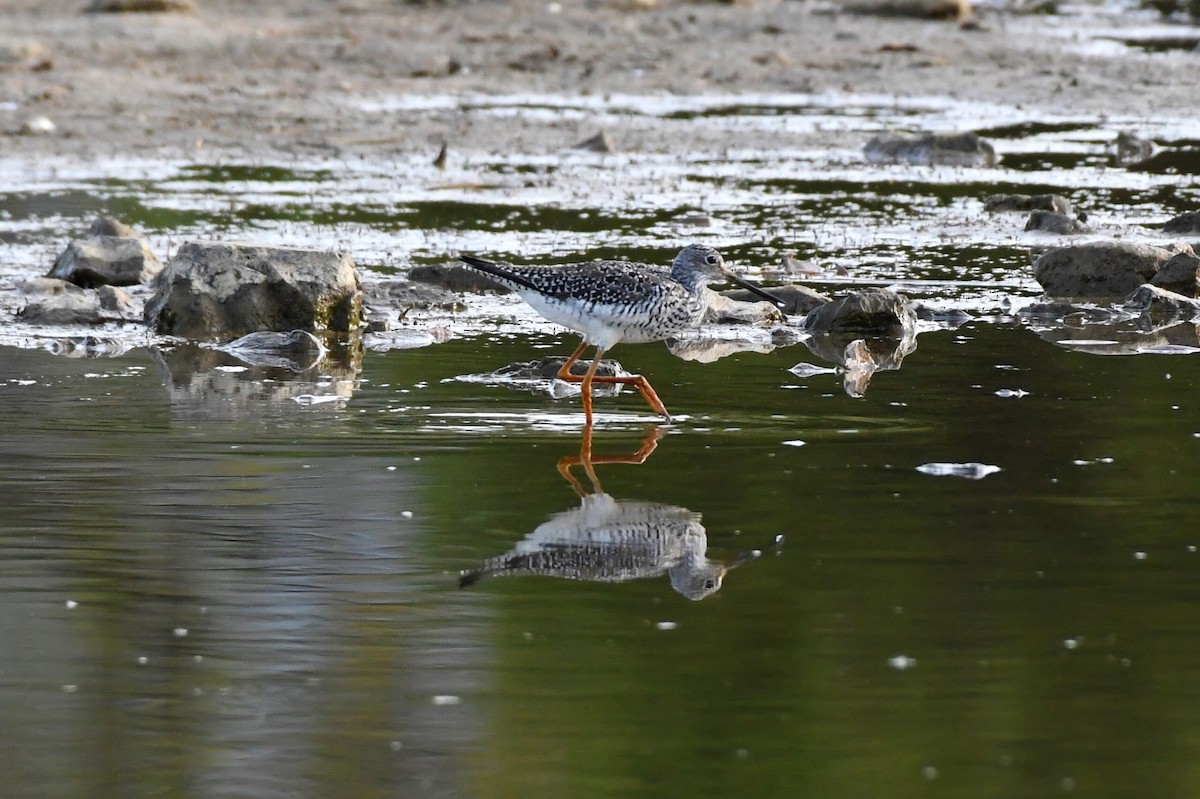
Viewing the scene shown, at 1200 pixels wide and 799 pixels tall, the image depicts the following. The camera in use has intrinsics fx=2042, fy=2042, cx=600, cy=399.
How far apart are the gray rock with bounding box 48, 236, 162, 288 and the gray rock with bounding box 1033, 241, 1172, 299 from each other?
5.80 meters

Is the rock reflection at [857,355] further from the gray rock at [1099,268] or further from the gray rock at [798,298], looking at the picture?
the gray rock at [1099,268]

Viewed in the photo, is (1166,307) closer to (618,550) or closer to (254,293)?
(254,293)

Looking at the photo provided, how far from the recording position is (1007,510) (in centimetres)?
767

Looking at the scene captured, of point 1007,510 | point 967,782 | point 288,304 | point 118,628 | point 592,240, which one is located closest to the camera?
point 967,782

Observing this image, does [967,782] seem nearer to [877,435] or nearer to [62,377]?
[877,435]

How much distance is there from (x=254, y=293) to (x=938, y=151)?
874cm

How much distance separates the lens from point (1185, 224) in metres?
14.7

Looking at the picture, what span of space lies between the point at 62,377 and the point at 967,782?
21.8 ft

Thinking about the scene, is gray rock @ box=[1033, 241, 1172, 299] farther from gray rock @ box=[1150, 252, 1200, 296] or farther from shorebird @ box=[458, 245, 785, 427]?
shorebird @ box=[458, 245, 785, 427]

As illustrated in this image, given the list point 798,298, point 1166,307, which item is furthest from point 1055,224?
point 798,298

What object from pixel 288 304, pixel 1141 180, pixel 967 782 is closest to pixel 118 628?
pixel 967 782

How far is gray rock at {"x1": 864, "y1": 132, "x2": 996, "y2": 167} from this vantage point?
18578 millimetres

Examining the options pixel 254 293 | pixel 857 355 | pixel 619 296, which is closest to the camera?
pixel 619 296

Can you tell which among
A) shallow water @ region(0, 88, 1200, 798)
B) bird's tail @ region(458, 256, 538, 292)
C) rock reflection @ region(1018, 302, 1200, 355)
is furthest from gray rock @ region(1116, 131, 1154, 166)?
bird's tail @ region(458, 256, 538, 292)
